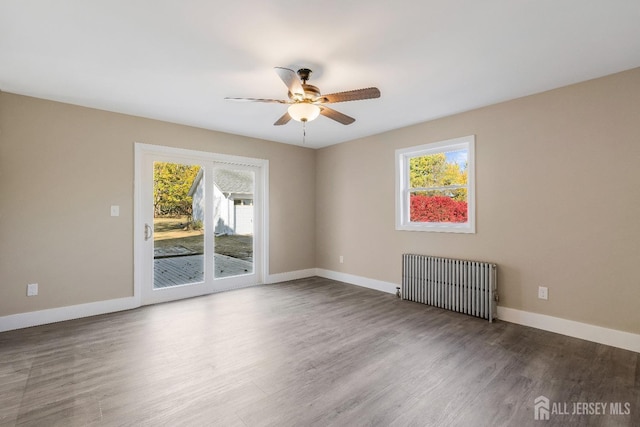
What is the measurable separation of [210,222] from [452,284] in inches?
144

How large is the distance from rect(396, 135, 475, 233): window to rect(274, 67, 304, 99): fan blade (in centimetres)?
240

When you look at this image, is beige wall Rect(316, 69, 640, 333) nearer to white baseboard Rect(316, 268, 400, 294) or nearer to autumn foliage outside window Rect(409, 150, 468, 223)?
autumn foliage outside window Rect(409, 150, 468, 223)

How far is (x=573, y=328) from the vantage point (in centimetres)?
306

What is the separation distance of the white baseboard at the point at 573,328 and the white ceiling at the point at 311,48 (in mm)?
2454

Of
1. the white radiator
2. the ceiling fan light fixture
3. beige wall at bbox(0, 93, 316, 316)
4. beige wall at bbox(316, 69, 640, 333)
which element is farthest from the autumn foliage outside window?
beige wall at bbox(0, 93, 316, 316)

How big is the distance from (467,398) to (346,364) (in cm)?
92

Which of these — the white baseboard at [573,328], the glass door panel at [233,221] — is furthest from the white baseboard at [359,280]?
the white baseboard at [573,328]

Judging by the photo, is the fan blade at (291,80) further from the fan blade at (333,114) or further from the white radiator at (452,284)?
the white radiator at (452,284)

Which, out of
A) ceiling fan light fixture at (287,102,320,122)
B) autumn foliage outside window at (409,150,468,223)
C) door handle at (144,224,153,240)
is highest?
ceiling fan light fixture at (287,102,320,122)

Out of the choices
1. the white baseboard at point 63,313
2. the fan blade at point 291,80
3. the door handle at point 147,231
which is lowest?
the white baseboard at point 63,313

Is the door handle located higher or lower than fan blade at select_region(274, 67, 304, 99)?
lower

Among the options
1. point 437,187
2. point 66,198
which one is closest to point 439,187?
point 437,187

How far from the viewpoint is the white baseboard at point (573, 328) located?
276 centimetres

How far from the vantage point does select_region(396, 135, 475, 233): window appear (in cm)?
397
